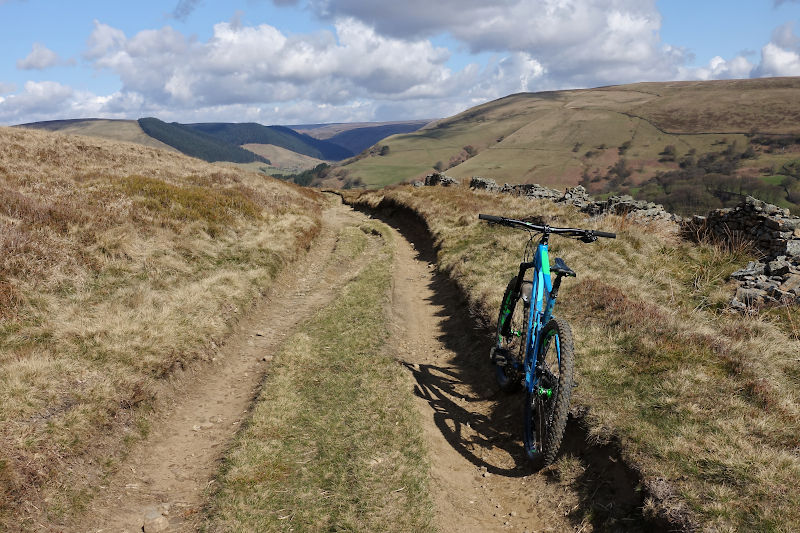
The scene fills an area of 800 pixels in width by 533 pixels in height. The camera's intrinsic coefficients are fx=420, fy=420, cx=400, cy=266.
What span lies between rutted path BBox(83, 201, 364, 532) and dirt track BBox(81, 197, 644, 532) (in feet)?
0.06

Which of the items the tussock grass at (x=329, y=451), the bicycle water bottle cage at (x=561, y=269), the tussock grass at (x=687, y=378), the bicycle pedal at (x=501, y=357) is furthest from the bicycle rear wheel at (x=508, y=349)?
the tussock grass at (x=329, y=451)

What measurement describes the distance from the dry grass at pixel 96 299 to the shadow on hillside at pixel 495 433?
18.9ft

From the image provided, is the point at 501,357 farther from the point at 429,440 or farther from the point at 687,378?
the point at 687,378

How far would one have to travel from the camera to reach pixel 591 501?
5.77 meters

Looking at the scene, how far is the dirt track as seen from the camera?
19.7ft

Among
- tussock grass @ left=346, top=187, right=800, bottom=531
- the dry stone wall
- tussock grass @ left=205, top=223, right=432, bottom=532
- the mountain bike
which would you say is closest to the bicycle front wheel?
the mountain bike

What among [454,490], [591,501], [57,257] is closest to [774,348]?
[591,501]

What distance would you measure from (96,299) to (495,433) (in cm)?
1090

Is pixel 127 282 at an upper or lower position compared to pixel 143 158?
lower

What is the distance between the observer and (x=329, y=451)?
23.9ft

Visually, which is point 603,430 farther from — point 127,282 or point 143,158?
point 143,158

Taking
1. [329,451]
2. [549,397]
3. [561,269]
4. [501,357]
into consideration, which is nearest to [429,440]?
[329,451]

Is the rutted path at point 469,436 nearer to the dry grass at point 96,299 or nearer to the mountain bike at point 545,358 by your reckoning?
the mountain bike at point 545,358

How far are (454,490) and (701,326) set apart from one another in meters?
6.76
